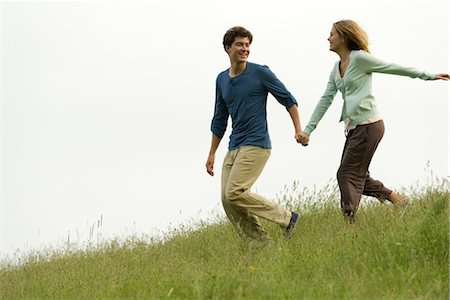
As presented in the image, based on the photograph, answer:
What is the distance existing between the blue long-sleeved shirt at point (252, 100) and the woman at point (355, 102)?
42cm

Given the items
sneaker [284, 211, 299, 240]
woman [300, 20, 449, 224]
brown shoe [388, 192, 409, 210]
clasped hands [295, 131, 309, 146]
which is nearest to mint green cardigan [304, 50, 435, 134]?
woman [300, 20, 449, 224]

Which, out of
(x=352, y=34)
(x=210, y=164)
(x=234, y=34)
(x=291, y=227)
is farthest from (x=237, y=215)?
(x=352, y=34)

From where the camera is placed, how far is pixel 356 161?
278 inches

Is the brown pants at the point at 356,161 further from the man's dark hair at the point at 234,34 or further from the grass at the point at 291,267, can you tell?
the man's dark hair at the point at 234,34

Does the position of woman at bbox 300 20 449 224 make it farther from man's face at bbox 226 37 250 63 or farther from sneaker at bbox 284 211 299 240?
man's face at bbox 226 37 250 63

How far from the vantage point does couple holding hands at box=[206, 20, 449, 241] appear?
6.96 m

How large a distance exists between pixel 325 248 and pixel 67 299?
232 centimetres

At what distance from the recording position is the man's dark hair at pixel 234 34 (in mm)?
7223

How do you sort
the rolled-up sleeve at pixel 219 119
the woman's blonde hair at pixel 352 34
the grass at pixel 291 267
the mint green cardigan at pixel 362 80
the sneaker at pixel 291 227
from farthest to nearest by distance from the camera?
the rolled-up sleeve at pixel 219 119
the sneaker at pixel 291 227
the woman's blonde hair at pixel 352 34
the mint green cardigan at pixel 362 80
the grass at pixel 291 267

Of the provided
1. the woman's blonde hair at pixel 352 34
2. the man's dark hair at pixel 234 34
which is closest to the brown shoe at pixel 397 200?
the woman's blonde hair at pixel 352 34

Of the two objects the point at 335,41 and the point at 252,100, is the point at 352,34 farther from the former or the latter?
the point at 252,100

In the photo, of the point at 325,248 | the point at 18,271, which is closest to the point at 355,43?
the point at 325,248

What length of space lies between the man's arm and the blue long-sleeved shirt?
0.48 metres

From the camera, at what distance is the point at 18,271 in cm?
900
